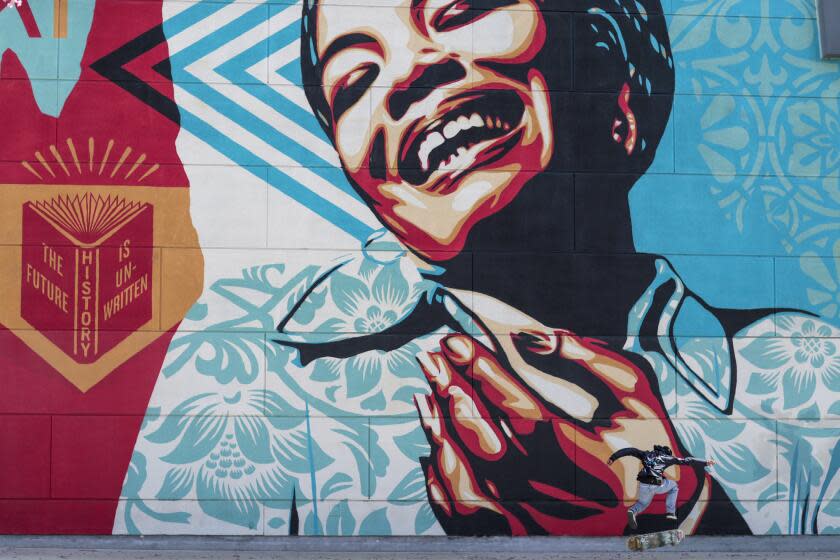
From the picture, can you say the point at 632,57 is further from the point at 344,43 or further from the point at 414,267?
the point at 414,267

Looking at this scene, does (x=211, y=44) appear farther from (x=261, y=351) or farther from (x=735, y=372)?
(x=735, y=372)

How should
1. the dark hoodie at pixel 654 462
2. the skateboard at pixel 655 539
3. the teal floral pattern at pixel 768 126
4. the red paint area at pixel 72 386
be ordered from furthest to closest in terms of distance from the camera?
the teal floral pattern at pixel 768 126 < the red paint area at pixel 72 386 < the dark hoodie at pixel 654 462 < the skateboard at pixel 655 539

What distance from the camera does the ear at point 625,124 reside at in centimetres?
821

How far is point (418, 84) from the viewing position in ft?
26.7

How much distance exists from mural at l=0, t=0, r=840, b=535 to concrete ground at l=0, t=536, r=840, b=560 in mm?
118

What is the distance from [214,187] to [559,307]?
3528 millimetres

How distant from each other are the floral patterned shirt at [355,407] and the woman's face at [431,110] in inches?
21.7

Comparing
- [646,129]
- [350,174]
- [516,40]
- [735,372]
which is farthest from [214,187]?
[735,372]

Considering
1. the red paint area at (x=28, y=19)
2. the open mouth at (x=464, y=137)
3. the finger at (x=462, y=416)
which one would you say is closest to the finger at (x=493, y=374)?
the finger at (x=462, y=416)

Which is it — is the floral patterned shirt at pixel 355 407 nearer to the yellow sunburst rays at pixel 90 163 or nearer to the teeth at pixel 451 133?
the teeth at pixel 451 133

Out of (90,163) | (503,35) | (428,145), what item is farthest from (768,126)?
(90,163)

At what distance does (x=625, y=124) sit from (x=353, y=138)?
2.68 m

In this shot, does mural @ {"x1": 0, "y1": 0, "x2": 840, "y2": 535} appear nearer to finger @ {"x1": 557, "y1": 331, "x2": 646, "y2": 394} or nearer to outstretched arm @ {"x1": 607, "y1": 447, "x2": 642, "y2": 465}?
finger @ {"x1": 557, "y1": 331, "x2": 646, "y2": 394}

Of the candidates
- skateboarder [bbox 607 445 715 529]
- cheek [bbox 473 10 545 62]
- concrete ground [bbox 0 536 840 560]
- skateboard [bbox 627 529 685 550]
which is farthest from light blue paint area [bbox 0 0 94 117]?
skateboard [bbox 627 529 685 550]
